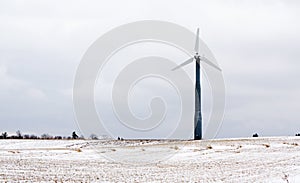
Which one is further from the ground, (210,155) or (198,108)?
(198,108)

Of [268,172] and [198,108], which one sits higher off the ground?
[198,108]

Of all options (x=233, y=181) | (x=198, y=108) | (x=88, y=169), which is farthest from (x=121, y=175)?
(x=198, y=108)

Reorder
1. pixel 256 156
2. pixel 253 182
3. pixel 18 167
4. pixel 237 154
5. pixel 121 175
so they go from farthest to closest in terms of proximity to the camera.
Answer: pixel 237 154
pixel 256 156
pixel 18 167
pixel 121 175
pixel 253 182

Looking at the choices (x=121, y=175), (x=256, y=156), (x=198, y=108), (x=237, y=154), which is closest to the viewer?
(x=121, y=175)

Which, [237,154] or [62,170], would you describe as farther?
[237,154]

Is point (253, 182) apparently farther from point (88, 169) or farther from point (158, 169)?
point (88, 169)

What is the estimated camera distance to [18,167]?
39.0 meters

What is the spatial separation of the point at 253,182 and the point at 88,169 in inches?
517

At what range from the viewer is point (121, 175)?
33438 mm

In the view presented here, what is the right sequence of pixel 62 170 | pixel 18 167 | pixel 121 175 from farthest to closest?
pixel 18 167
pixel 62 170
pixel 121 175

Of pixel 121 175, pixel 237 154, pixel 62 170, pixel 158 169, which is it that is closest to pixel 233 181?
pixel 121 175

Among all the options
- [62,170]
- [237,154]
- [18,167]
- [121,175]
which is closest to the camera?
[121,175]

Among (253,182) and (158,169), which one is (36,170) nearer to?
(158,169)

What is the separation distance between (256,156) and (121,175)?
17.6 meters
